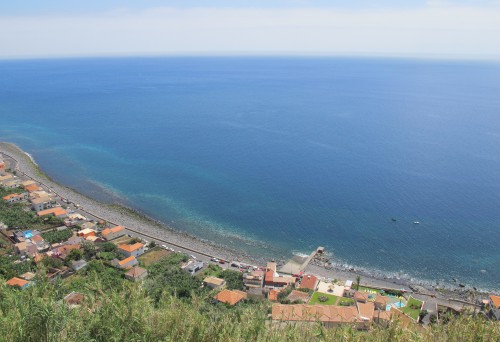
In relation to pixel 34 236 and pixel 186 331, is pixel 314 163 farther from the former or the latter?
pixel 186 331

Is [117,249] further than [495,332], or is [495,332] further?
[117,249]

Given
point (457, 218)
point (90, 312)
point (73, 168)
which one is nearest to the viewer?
point (90, 312)

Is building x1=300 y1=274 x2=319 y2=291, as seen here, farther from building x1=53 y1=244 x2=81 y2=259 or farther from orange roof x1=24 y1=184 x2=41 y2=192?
orange roof x1=24 y1=184 x2=41 y2=192

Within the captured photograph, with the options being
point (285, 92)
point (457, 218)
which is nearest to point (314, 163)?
point (457, 218)

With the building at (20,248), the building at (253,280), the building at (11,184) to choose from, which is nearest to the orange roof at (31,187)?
the building at (11,184)

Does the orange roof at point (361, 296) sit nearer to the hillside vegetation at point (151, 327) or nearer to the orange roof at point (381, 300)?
the orange roof at point (381, 300)

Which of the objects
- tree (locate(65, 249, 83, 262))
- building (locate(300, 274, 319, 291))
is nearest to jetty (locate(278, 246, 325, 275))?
building (locate(300, 274, 319, 291))
